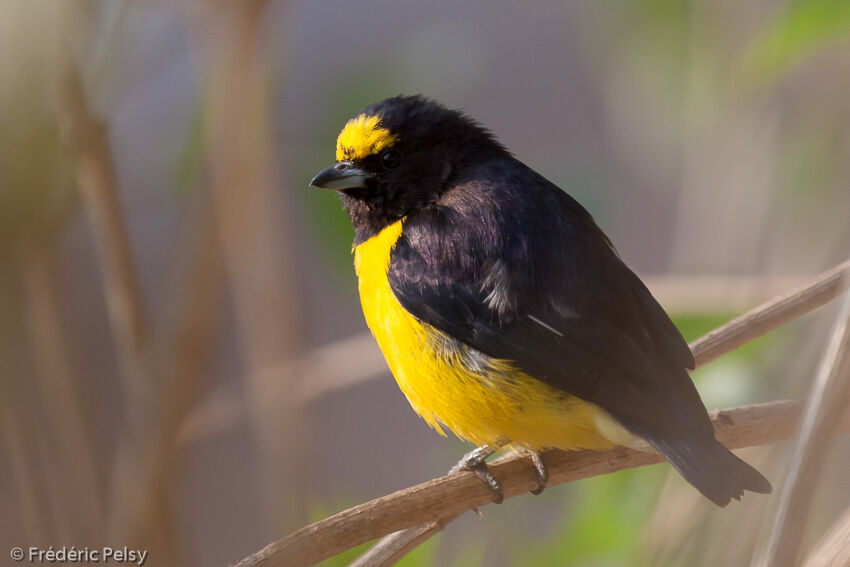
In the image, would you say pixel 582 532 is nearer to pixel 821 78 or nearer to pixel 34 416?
pixel 34 416

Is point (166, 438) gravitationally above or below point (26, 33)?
below

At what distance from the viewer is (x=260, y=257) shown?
91.7 inches

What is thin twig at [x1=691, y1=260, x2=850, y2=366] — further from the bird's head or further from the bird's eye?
the bird's eye

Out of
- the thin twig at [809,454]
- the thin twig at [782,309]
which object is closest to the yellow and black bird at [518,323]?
the thin twig at [782,309]

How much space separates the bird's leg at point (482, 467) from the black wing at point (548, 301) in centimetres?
23

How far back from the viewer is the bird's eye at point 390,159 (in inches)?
86.0

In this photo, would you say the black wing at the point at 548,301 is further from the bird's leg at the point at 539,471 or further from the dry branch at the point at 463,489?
the bird's leg at the point at 539,471

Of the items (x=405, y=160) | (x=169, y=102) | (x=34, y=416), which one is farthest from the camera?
(x=169, y=102)

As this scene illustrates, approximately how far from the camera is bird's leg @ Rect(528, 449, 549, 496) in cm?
196

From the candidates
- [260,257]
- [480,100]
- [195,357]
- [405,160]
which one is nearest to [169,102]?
[260,257]

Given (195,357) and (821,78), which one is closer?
(195,357)

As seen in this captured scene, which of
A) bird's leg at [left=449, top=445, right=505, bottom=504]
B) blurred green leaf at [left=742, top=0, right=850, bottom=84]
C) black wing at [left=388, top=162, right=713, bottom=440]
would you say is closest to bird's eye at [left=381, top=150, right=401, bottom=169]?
black wing at [left=388, top=162, right=713, bottom=440]

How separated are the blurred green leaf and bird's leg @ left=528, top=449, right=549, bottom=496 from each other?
0.90 m

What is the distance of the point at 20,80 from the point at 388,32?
243 centimetres
